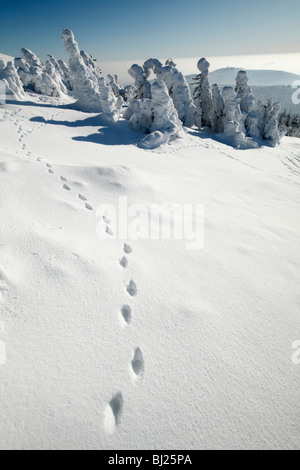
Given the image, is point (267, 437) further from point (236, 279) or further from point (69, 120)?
point (69, 120)

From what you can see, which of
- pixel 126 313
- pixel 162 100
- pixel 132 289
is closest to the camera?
pixel 126 313

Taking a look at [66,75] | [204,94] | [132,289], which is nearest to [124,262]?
[132,289]

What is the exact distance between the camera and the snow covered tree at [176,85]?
69.5 ft

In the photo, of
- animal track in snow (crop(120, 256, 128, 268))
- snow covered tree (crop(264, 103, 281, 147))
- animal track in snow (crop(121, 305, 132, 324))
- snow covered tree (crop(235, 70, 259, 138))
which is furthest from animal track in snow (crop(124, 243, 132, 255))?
snow covered tree (crop(264, 103, 281, 147))

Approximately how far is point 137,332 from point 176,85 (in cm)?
2515

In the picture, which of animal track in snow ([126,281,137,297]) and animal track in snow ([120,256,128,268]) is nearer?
animal track in snow ([126,281,137,297])

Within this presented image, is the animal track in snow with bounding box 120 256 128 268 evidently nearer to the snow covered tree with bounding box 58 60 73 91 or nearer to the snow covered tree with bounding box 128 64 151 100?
the snow covered tree with bounding box 128 64 151 100

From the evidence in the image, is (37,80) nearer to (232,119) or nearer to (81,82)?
(81,82)

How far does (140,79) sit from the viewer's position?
74.8ft

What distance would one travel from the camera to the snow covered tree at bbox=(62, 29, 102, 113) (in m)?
17.0

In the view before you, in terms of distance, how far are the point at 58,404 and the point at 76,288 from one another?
1241mm

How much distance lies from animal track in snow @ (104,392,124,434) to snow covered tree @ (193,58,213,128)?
1099 inches

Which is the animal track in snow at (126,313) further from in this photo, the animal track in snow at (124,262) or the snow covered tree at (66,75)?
the snow covered tree at (66,75)

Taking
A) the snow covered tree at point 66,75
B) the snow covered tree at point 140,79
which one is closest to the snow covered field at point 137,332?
the snow covered tree at point 140,79
